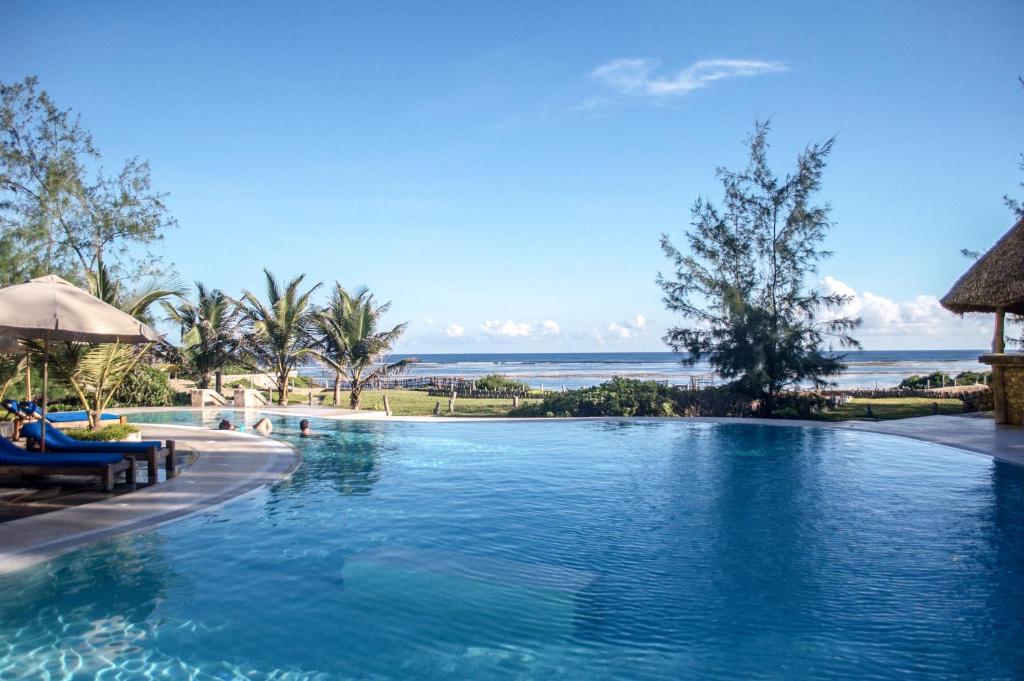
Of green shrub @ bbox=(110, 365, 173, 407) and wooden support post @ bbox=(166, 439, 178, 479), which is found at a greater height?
green shrub @ bbox=(110, 365, 173, 407)

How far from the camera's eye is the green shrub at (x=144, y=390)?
21734 mm

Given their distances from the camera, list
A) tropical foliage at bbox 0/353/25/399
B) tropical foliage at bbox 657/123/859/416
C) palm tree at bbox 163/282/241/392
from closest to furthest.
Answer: tropical foliage at bbox 0/353/25/399
tropical foliage at bbox 657/123/859/416
palm tree at bbox 163/282/241/392

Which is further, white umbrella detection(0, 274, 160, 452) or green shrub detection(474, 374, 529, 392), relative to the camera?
green shrub detection(474, 374, 529, 392)

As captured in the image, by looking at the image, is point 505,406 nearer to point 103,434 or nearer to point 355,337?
point 355,337

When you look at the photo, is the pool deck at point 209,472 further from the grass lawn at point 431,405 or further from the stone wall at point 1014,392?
the grass lawn at point 431,405

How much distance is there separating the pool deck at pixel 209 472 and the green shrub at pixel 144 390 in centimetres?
536

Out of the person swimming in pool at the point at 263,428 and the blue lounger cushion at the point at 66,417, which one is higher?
the blue lounger cushion at the point at 66,417

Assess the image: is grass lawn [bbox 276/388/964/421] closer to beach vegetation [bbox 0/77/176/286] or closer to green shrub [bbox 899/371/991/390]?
green shrub [bbox 899/371/991/390]

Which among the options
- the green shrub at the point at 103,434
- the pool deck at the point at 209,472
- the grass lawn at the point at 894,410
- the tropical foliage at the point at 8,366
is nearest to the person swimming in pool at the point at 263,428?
the pool deck at the point at 209,472

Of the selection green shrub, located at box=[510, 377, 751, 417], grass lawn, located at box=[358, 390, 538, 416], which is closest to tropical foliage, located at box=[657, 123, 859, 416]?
green shrub, located at box=[510, 377, 751, 417]

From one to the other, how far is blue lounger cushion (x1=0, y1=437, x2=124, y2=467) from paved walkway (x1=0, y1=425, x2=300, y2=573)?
1.79 feet

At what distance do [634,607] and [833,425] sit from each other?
13686mm

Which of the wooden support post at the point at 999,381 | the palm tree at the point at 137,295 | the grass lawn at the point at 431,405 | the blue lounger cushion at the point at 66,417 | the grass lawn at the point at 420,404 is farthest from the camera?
the grass lawn at the point at 420,404

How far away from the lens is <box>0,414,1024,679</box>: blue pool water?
451 cm
